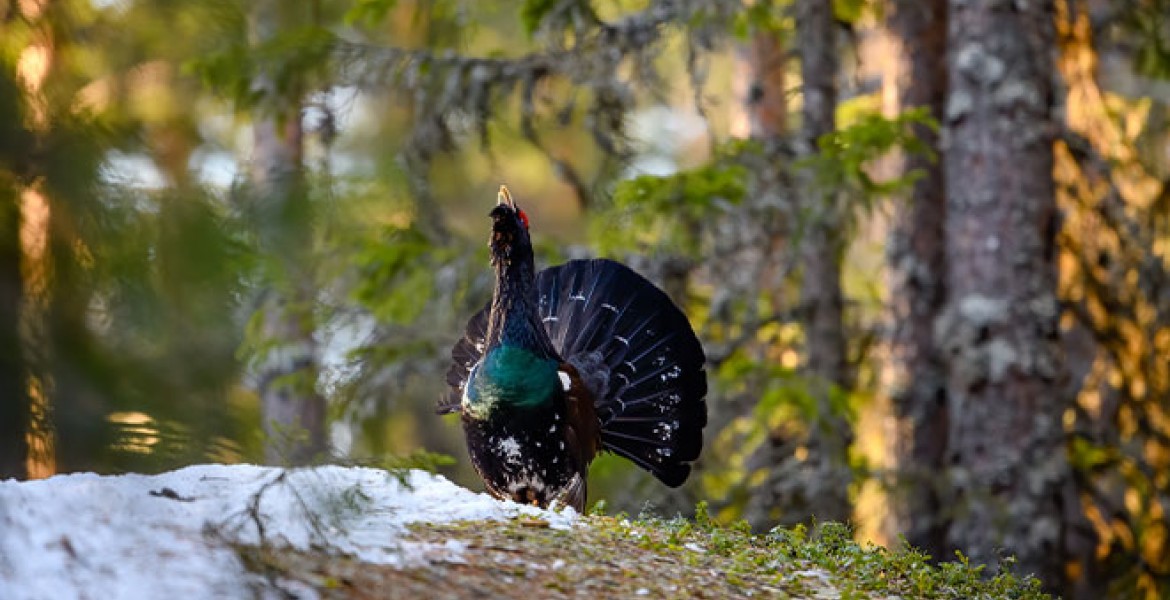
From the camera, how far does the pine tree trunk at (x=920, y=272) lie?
9.31 meters

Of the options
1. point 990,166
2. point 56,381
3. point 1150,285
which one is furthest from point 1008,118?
point 56,381

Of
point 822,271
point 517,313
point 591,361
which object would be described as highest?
point 822,271

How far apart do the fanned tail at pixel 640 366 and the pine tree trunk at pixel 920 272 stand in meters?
2.85

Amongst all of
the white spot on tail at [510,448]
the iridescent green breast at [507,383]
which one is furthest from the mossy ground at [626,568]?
the iridescent green breast at [507,383]

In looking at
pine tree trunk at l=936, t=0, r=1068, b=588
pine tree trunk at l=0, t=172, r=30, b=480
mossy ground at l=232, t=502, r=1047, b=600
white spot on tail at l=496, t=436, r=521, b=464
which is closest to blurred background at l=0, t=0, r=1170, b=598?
pine tree trunk at l=936, t=0, r=1068, b=588

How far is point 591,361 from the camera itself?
6.84m

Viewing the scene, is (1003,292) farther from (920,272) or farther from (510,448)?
(510,448)

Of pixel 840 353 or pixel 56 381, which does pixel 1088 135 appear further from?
pixel 56 381

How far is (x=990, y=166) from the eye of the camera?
27.3ft

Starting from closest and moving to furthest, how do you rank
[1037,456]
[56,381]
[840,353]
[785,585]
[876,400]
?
[56,381], [785,585], [1037,456], [840,353], [876,400]

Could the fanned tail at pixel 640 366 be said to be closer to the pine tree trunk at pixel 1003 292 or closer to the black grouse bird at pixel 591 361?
the black grouse bird at pixel 591 361

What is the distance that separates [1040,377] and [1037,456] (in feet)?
1.65

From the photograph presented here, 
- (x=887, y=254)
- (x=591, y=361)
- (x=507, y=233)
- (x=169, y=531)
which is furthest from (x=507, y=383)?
(x=887, y=254)

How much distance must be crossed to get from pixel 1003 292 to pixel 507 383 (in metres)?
3.88
